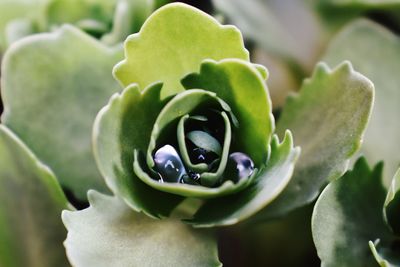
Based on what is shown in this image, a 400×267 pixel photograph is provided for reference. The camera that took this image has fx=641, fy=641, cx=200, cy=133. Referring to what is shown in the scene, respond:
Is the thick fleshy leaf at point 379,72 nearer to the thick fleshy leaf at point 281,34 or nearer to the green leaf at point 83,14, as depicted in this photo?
the thick fleshy leaf at point 281,34

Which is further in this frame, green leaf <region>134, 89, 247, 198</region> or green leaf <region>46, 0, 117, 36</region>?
green leaf <region>46, 0, 117, 36</region>

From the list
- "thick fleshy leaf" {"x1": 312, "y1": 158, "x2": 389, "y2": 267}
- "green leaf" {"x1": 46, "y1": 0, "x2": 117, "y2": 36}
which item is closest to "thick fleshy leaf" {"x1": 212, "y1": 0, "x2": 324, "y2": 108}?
"green leaf" {"x1": 46, "y1": 0, "x2": 117, "y2": 36}

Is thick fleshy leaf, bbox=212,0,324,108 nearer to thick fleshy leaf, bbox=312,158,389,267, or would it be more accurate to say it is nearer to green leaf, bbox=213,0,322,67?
green leaf, bbox=213,0,322,67

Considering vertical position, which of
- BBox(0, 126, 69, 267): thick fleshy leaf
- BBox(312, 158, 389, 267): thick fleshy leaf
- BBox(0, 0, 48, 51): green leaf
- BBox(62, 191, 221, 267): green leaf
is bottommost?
BBox(0, 126, 69, 267): thick fleshy leaf

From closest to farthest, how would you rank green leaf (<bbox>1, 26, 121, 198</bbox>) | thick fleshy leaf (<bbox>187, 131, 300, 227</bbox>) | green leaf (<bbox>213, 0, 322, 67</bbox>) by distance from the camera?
thick fleshy leaf (<bbox>187, 131, 300, 227</bbox>), green leaf (<bbox>1, 26, 121, 198</bbox>), green leaf (<bbox>213, 0, 322, 67</bbox>)

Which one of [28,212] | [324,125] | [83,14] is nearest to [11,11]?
[83,14]

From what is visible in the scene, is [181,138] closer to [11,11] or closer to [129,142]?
[129,142]

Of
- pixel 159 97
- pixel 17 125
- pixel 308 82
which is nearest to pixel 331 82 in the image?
pixel 308 82

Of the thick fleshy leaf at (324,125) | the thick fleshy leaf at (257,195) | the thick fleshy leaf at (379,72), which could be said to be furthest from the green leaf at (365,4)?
the thick fleshy leaf at (257,195)
